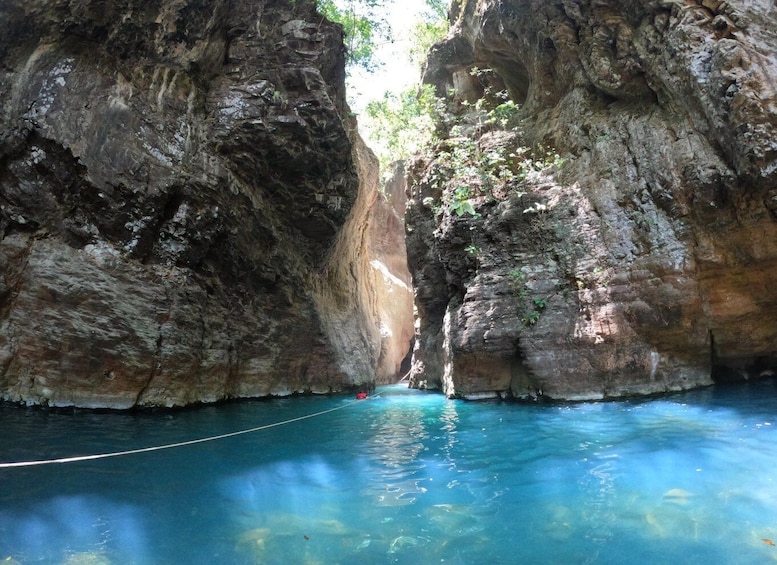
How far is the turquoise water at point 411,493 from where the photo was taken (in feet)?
9.98

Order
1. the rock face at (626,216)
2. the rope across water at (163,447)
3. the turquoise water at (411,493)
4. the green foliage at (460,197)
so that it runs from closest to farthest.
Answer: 1. the turquoise water at (411,493)
2. the rope across water at (163,447)
3. the rock face at (626,216)
4. the green foliage at (460,197)

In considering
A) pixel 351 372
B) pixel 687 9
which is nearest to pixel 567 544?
pixel 687 9

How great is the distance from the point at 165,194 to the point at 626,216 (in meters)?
9.31

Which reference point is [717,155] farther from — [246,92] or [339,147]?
[246,92]

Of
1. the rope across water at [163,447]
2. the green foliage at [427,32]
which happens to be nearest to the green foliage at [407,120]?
the green foliage at [427,32]

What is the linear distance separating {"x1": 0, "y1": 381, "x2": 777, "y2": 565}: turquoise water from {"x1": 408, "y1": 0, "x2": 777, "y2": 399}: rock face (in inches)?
68.5

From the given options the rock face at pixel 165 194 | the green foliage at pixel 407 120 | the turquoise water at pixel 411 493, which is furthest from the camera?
the green foliage at pixel 407 120

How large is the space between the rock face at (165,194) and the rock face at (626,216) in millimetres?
4228

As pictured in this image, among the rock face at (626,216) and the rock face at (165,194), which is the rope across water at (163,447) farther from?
the rock face at (626,216)

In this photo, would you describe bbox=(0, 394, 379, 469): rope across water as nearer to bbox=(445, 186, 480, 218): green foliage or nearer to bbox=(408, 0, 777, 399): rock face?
bbox=(408, 0, 777, 399): rock face

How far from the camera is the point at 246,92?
10.7 metres

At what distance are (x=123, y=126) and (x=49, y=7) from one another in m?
2.43

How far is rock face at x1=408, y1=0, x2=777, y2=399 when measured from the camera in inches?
310

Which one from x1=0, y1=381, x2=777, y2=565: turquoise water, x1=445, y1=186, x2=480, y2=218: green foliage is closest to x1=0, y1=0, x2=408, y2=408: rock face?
x1=0, y1=381, x2=777, y2=565: turquoise water
